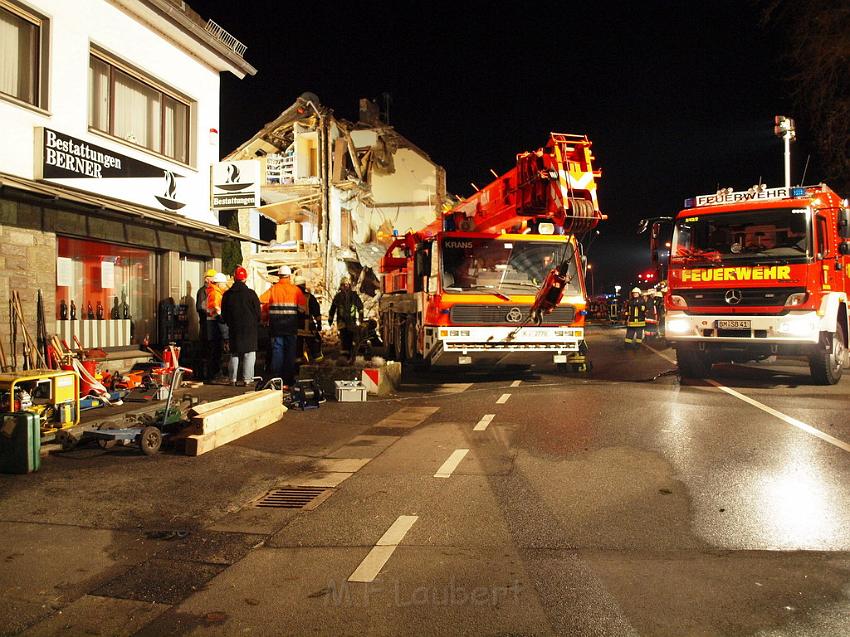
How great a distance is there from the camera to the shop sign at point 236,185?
46.4ft

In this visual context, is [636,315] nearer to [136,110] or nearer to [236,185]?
[236,185]

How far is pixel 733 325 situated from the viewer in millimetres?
11633

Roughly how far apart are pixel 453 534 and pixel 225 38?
43.5 ft

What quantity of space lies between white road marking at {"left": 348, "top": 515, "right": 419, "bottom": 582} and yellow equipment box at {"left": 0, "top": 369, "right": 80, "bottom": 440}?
167 inches

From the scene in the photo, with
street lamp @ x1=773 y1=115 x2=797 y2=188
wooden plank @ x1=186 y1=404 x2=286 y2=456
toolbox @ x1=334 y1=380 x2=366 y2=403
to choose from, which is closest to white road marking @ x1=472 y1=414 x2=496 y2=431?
toolbox @ x1=334 y1=380 x2=366 y2=403

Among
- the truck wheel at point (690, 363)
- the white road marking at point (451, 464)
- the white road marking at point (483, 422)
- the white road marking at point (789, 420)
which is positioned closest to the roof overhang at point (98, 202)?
the white road marking at point (483, 422)

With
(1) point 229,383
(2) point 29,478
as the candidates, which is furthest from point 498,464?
(1) point 229,383

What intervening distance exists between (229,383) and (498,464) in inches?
274

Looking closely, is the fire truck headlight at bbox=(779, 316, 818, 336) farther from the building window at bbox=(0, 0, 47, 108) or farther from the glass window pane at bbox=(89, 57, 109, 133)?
the building window at bbox=(0, 0, 47, 108)

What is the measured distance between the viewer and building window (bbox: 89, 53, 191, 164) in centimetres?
1157

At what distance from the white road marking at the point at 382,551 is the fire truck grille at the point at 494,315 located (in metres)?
7.41

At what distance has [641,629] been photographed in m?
3.09

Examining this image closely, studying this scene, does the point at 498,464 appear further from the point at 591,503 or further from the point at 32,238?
the point at 32,238

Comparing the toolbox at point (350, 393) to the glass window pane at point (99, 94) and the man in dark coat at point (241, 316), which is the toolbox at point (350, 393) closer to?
the man in dark coat at point (241, 316)
